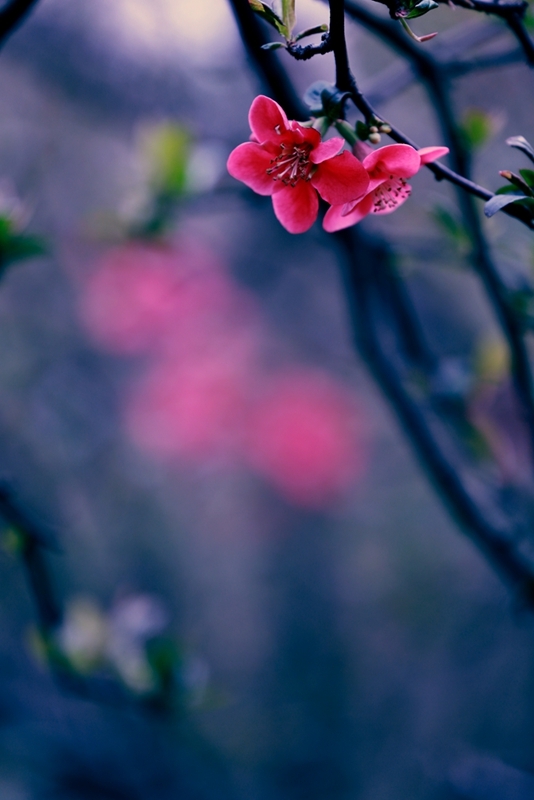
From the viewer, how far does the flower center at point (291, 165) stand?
42 centimetres

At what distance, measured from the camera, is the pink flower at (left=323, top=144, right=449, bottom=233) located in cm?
39

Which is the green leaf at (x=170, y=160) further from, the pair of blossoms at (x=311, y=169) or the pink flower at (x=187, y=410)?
the pink flower at (x=187, y=410)

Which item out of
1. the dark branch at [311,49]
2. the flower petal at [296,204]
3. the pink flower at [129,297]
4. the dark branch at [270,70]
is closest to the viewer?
the dark branch at [311,49]

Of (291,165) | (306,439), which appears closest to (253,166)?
(291,165)

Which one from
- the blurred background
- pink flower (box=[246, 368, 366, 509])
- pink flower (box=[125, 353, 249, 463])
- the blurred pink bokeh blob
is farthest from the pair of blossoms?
pink flower (box=[246, 368, 366, 509])

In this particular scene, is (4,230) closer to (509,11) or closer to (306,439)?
(509,11)

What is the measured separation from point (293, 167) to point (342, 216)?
59 mm

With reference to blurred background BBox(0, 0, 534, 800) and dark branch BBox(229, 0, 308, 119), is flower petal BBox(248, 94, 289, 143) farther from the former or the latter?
blurred background BBox(0, 0, 534, 800)

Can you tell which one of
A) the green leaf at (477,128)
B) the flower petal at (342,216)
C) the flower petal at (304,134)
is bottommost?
the green leaf at (477,128)

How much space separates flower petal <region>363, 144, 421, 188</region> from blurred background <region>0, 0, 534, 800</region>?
3.96ft

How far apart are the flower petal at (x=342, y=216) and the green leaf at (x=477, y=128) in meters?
0.49

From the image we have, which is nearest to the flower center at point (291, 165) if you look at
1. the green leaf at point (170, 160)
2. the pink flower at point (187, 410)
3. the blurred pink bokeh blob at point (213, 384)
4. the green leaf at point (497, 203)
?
the green leaf at point (497, 203)

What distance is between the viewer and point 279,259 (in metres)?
2.72

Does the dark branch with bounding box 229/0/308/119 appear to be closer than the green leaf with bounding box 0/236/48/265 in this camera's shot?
Yes
